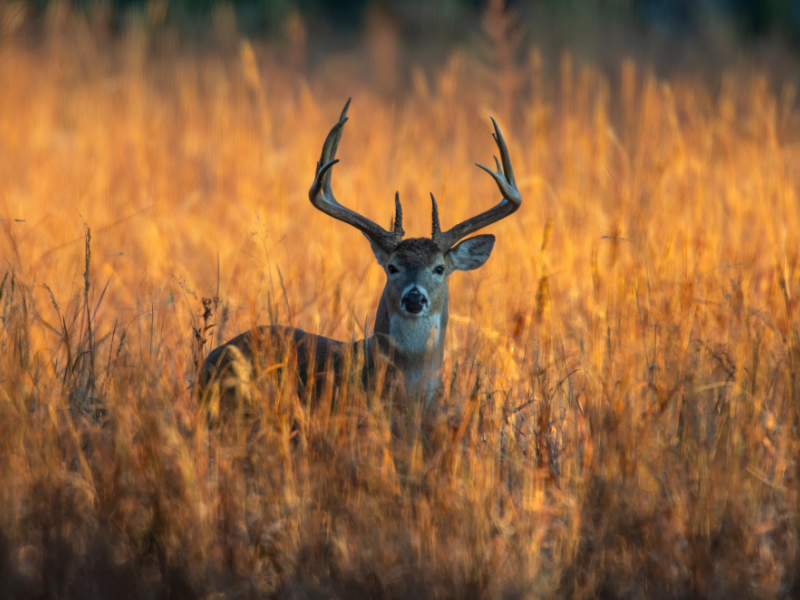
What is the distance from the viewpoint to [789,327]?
4.15 metres

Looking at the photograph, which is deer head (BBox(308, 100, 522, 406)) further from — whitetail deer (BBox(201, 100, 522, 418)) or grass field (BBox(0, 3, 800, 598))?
grass field (BBox(0, 3, 800, 598))

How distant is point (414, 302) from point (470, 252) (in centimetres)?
68

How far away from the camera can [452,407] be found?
3.43m

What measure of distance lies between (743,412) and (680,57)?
893 centimetres

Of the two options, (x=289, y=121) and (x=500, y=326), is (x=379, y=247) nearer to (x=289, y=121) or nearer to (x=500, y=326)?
(x=500, y=326)

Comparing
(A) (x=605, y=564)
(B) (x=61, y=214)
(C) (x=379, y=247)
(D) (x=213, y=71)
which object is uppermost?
(D) (x=213, y=71)

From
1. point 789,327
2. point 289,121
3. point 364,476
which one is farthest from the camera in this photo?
point 289,121

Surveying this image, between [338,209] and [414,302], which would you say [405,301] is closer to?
[414,302]

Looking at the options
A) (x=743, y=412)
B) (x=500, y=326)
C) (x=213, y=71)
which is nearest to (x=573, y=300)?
(x=500, y=326)

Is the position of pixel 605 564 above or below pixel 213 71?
below

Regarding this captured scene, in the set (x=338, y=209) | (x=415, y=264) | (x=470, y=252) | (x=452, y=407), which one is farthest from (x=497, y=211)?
(x=452, y=407)

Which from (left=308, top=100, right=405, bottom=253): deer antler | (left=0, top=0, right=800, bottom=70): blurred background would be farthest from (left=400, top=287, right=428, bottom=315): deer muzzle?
(left=0, top=0, right=800, bottom=70): blurred background

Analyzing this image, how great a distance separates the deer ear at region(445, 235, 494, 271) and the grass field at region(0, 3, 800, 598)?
0.26m

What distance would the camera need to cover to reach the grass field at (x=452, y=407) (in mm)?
2705
